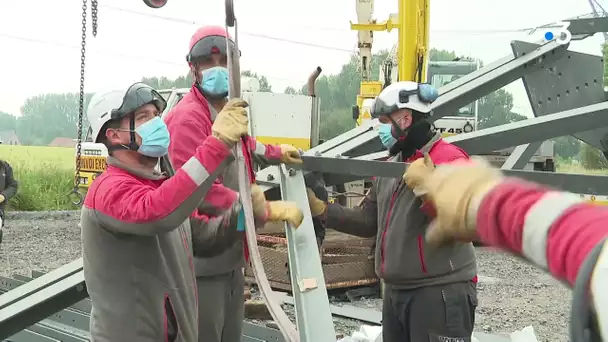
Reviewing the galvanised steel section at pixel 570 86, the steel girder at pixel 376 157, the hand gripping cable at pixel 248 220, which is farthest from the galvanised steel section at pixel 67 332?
the galvanised steel section at pixel 570 86

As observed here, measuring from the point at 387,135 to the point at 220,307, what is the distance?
120cm

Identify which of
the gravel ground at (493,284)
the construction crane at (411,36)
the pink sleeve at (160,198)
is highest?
the construction crane at (411,36)

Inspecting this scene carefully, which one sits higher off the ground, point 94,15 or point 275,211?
point 94,15

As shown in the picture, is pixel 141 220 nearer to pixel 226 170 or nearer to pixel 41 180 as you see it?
pixel 226 170

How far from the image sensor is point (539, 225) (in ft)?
3.58

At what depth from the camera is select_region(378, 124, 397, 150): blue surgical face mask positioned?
330 cm

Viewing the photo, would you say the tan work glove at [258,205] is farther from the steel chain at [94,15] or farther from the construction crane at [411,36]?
the construction crane at [411,36]

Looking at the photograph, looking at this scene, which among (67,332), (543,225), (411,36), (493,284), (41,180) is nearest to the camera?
(543,225)

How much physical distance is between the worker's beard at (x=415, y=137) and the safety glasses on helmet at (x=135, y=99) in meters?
1.27

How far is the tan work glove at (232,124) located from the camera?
7.68 ft

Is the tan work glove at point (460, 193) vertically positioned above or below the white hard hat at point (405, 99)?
below

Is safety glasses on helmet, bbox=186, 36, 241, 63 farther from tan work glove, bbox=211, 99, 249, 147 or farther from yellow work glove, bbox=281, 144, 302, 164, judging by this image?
tan work glove, bbox=211, 99, 249, 147

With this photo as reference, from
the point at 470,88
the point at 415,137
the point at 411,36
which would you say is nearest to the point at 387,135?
the point at 415,137

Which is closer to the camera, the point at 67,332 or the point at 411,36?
the point at 67,332
